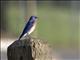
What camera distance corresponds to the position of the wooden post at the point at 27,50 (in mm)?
2168

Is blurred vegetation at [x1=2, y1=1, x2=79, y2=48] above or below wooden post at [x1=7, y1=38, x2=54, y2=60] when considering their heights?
above

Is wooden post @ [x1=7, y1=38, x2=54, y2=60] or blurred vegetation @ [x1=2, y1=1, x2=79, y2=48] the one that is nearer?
wooden post @ [x1=7, y1=38, x2=54, y2=60]

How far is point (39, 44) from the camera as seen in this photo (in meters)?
2.26

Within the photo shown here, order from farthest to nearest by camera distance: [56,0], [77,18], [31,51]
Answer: [56,0]
[77,18]
[31,51]

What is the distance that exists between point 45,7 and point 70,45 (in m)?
0.91

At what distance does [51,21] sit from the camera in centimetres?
911

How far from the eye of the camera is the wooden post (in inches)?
85.4

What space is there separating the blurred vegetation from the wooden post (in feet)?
21.1

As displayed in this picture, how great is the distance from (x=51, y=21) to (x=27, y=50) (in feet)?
22.8

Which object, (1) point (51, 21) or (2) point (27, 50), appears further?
(1) point (51, 21)

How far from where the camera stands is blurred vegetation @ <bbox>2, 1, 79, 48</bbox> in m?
8.94

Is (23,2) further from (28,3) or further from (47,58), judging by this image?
(47,58)

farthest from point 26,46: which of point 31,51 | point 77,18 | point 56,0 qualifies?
point 56,0

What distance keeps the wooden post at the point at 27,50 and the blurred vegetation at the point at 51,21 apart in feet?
21.1
